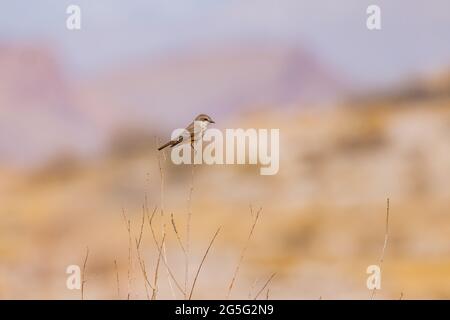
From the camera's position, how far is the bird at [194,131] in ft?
16.2

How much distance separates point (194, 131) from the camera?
201 inches

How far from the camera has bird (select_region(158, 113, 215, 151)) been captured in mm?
4949
